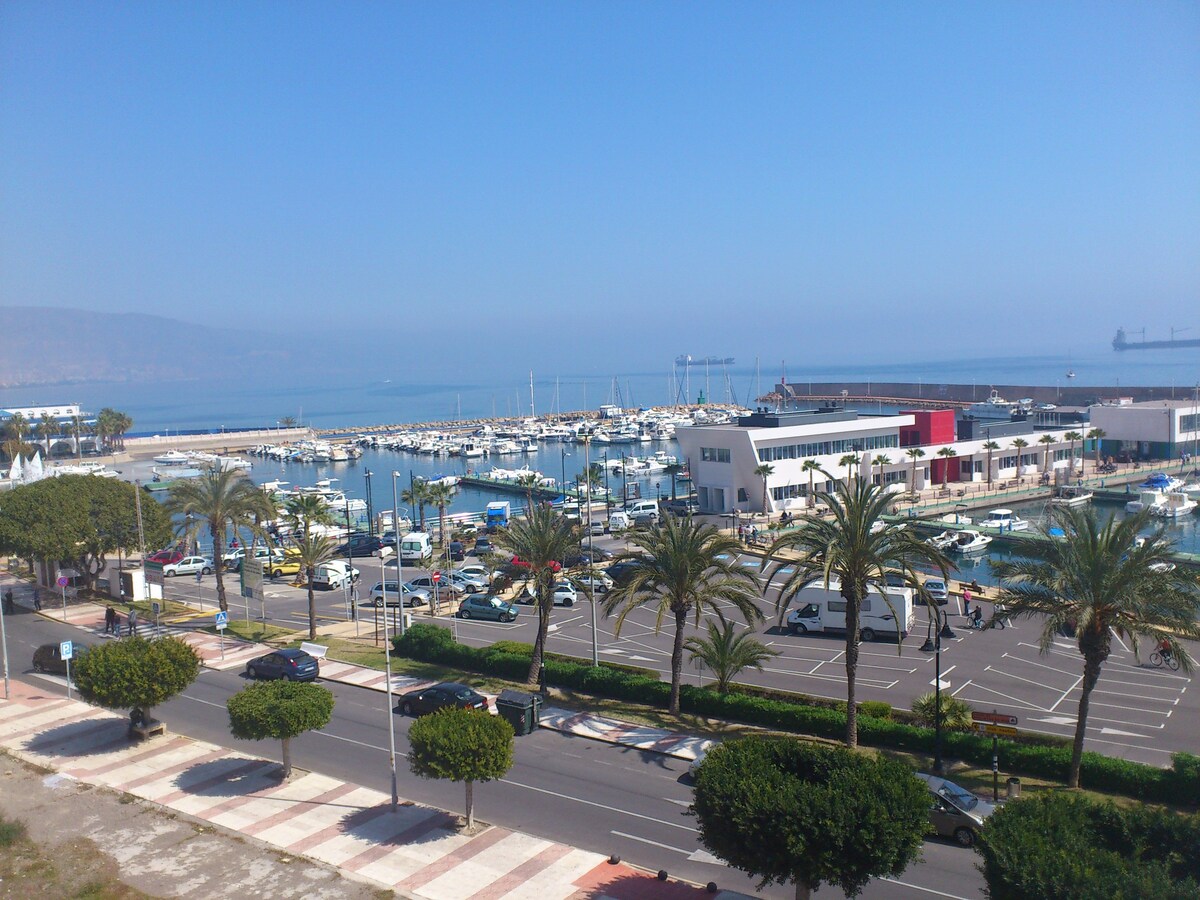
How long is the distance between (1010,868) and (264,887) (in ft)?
40.1

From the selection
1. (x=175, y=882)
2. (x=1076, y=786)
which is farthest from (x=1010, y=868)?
(x=175, y=882)

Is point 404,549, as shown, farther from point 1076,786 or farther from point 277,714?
point 1076,786

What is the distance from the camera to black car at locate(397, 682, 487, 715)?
83.3 ft

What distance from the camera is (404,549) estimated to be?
53.9 meters

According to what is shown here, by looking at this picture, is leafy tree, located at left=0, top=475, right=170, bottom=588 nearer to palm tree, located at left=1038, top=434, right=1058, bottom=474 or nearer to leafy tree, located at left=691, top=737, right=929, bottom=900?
leafy tree, located at left=691, top=737, right=929, bottom=900

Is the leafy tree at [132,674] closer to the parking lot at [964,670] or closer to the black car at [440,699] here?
the black car at [440,699]

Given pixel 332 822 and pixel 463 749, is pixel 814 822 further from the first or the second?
pixel 332 822

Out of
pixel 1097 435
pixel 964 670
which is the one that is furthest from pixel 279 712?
pixel 1097 435

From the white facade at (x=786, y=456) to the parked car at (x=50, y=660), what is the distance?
1698 inches

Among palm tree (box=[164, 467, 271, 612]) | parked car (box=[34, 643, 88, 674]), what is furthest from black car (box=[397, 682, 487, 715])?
palm tree (box=[164, 467, 271, 612])

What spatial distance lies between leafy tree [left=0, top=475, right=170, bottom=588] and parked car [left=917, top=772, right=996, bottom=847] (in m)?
37.1

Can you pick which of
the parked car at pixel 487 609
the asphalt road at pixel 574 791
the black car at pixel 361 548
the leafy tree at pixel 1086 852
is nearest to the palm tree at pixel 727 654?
the asphalt road at pixel 574 791

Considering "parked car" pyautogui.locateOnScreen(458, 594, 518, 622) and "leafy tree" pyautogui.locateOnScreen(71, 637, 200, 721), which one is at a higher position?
"leafy tree" pyautogui.locateOnScreen(71, 637, 200, 721)

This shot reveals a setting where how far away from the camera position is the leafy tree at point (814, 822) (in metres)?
13.6
